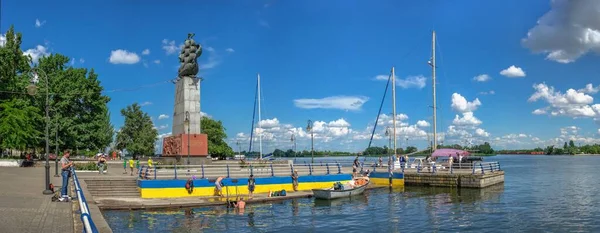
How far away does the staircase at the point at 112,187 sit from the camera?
28094mm

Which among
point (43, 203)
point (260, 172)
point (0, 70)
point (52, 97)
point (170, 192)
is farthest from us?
point (52, 97)

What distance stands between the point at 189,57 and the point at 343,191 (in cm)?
1845

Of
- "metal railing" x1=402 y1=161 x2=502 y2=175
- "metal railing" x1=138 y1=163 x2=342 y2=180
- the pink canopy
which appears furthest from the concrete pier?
"metal railing" x1=138 y1=163 x2=342 y2=180

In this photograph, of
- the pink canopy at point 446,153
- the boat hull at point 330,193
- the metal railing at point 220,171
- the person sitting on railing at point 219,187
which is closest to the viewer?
the person sitting on railing at point 219,187

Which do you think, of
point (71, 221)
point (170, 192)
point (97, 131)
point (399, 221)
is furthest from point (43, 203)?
point (97, 131)

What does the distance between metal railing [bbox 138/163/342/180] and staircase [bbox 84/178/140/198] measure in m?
1.00

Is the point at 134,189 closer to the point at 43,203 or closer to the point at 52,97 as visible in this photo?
the point at 43,203

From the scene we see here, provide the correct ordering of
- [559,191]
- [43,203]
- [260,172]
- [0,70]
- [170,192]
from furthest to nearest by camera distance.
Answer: [0,70], [559,191], [260,172], [170,192], [43,203]

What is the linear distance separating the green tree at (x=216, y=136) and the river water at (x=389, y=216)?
57.7 meters

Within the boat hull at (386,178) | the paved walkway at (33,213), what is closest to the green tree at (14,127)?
the paved walkway at (33,213)

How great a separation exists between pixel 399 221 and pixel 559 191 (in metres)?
23.8

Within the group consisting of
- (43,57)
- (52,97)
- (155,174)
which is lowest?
(155,174)

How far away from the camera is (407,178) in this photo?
44406 mm

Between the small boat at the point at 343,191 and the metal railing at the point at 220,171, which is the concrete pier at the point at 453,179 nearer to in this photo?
the metal railing at the point at 220,171
